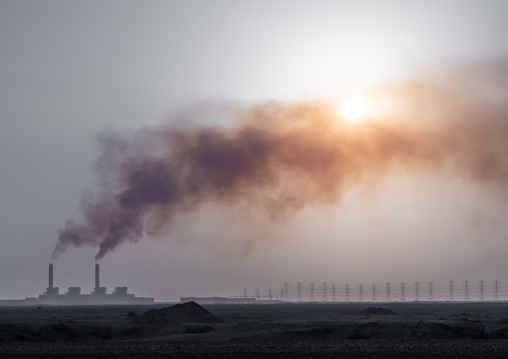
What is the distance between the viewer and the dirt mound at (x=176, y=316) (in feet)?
276

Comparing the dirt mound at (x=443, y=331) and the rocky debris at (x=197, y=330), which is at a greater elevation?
the dirt mound at (x=443, y=331)

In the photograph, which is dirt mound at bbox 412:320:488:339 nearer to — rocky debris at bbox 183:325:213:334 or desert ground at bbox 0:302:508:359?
desert ground at bbox 0:302:508:359

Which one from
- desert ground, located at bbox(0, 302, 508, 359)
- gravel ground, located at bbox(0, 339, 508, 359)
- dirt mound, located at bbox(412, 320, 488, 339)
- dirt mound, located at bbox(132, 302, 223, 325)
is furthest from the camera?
dirt mound, located at bbox(132, 302, 223, 325)

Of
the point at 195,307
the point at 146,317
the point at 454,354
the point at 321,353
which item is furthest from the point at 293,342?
the point at 195,307

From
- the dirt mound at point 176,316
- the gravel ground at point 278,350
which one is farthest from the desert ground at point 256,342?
the dirt mound at point 176,316

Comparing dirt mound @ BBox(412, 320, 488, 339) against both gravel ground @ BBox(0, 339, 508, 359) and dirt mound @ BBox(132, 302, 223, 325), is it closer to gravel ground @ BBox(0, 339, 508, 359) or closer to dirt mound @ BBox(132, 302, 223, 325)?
gravel ground @ BBox(0, 339, 508, 359)

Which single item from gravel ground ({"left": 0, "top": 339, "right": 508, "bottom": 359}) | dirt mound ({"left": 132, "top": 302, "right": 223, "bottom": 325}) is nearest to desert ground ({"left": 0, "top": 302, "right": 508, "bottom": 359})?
gravel ground ({"left": 0, "top": 339, "right": 508, "bottom": 359})

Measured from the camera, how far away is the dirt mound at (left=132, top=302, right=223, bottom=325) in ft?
276

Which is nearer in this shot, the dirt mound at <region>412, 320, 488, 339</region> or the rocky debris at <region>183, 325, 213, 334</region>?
the dirt mound at <region>412, 320, 488, 339</region>

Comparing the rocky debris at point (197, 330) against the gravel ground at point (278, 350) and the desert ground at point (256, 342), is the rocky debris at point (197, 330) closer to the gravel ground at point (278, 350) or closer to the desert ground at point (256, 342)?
the desert ground at point (256, 342)

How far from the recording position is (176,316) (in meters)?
93.9

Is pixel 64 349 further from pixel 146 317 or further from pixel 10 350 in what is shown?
pixel 146 317

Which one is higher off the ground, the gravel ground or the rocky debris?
the gravel ground

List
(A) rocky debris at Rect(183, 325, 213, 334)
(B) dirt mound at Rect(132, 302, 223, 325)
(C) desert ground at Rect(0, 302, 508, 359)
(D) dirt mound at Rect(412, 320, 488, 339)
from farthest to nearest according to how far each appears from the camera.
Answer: (B) dirt mound at Rect(132, 302, 223, 325)
(A) rocky debris at Rect(183, 325, 213, 334)
(D) dirt mound at Rect(412, 320, 488, 339)
(C) desert ground at Rect(0, 302, 508, 359)
